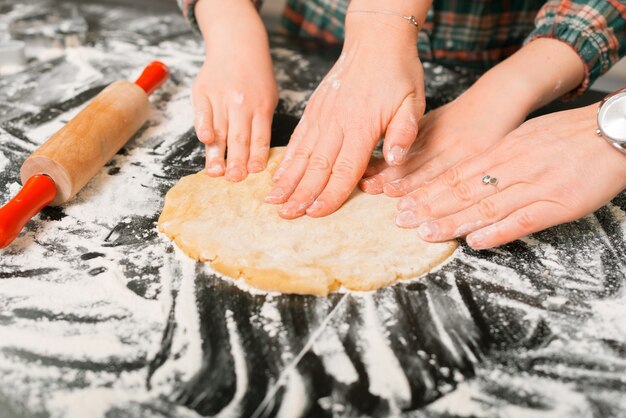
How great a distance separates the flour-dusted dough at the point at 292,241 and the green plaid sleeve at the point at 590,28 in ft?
2.22

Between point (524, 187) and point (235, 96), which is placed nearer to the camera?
point (524, 187)

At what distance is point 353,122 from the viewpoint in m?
1.25

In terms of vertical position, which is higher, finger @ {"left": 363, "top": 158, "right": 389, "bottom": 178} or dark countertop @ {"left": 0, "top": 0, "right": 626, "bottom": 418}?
finger @ {"left": 363, "top": 158, "right": 389, "bottom": 178}

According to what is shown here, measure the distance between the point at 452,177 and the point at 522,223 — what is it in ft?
0.59

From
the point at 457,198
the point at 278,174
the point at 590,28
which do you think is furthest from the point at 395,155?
the point at 590,28

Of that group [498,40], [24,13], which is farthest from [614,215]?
[24,13]

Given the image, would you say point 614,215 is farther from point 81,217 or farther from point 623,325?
point 81,217

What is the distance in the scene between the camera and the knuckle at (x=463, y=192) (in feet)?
3.83

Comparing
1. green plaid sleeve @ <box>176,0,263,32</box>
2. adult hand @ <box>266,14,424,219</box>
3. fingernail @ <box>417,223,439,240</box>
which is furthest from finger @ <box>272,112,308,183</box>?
green plaid sleeve @ <box>176,0,263,32</box>

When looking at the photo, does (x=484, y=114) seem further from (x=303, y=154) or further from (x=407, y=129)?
(x=303, y=154)

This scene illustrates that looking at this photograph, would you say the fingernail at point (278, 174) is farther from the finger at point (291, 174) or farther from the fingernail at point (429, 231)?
the fingernail at point (429, 231)

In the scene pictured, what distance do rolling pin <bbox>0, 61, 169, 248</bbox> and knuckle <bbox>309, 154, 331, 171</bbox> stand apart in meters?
0.50

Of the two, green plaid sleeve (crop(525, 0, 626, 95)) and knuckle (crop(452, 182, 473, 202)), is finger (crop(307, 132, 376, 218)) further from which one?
green plaid sleeve (crop(525, 0, 626, 95))

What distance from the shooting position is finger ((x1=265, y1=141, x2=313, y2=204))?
1.22 meters
